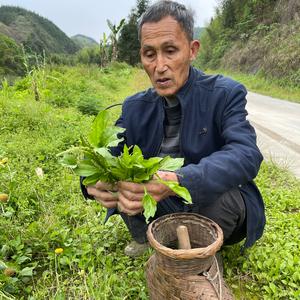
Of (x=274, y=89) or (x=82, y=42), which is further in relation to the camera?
(x=82, y=42)

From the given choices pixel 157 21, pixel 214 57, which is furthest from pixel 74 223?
pixel 214 57

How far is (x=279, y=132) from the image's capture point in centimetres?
594

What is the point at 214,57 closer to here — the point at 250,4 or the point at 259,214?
the point at 250,4

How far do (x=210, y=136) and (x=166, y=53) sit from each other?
1.83 ft

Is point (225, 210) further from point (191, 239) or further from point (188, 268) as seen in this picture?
point (188, 268)

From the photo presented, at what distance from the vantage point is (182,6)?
2.00 meters

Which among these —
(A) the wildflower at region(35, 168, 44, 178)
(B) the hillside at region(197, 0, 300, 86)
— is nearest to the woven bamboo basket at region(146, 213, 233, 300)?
(A) the wildflower at region(35, 168, 44, 178)

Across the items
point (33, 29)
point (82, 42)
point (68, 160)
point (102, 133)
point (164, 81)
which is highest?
point (33, 29)

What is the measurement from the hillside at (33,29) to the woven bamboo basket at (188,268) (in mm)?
74144

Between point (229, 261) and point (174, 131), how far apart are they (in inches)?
37.3

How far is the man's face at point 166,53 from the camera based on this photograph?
192 cm

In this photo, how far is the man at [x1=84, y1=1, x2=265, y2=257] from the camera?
1771 mm

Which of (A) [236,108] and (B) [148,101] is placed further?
(B) [148,101]

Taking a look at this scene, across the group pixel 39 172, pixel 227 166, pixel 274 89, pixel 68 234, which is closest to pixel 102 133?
pixel 227 166
